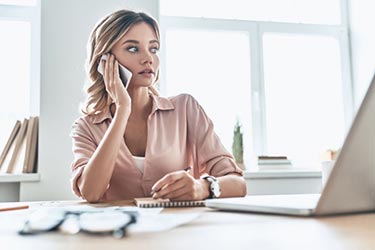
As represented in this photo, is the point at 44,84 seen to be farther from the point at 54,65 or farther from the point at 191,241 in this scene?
the point at 191,241

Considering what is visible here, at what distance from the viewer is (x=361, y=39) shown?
10.9 ft

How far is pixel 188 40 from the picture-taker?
127 inches

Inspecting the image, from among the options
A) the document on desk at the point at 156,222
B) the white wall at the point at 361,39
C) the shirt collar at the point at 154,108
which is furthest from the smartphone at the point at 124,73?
the white wall at the point at 361,39

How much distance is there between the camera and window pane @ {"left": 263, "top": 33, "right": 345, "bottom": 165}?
3311mm

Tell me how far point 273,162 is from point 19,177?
A: 1607 mm

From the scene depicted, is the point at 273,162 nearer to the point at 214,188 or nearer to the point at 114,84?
the point at 114,84

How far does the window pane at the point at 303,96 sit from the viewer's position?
10.9 feet

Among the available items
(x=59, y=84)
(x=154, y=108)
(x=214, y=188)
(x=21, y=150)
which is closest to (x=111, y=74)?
(x=154, y=108)

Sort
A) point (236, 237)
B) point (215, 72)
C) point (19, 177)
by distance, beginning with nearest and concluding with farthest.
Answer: point (236, 237), point (19, 177), point (215, 72)

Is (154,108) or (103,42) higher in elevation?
(103,42)

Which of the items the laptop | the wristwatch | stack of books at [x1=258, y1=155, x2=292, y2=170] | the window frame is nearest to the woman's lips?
the wristwatch

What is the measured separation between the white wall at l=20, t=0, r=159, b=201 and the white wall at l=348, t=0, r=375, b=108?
183 centimetres

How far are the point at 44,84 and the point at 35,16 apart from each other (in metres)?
0.56

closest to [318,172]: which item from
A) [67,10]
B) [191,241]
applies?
[67,10]
